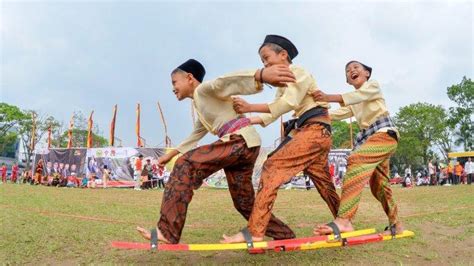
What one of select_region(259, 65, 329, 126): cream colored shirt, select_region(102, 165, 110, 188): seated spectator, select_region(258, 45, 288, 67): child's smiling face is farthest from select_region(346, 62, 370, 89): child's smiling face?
select_region(102, 165, 110, 188): seated spectator

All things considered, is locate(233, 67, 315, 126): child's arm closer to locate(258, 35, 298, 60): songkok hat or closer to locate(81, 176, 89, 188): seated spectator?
locate(258, 35, 298, 60): songkok hat

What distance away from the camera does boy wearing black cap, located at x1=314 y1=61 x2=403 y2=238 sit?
4.27 m

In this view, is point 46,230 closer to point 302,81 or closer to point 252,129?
point 252,129

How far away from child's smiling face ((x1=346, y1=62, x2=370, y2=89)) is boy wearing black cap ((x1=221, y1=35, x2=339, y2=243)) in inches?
33.2

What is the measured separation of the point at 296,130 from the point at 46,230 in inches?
144

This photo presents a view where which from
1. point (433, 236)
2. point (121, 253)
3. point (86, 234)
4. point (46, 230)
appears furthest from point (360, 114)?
point (46, 230)

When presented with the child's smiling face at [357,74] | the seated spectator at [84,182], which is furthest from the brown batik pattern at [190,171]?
the seated spectator at [84,182]

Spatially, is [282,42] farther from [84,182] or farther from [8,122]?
[8,122]

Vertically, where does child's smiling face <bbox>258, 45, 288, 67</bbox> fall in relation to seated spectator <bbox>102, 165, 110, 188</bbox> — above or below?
above

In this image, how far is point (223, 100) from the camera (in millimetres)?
3973

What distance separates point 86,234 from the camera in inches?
215

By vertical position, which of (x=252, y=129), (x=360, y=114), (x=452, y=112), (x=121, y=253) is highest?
(x=452, y=112)

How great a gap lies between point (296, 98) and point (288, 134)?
68 centimetres

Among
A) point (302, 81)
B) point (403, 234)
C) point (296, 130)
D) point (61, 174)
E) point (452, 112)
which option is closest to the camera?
point (302, 81)
